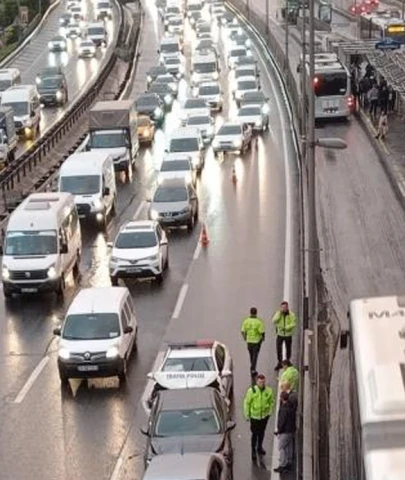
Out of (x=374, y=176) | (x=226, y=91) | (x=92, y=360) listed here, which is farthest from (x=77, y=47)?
(x=92, y=360)

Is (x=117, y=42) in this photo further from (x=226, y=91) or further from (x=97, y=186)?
(x=97, y=186)

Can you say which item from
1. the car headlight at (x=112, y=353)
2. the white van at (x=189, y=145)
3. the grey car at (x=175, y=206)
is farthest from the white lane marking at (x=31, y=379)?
the white van at (x=189, y=145)

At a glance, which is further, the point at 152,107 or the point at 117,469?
the point at 152,107

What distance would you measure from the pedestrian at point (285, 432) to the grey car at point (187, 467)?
1009 mm

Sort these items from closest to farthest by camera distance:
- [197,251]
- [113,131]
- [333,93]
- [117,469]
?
1. [117,469]
2. [197,251]
3. [113,131]
4. [333,93]

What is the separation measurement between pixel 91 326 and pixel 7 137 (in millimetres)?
30300

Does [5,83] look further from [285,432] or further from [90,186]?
[285,432]

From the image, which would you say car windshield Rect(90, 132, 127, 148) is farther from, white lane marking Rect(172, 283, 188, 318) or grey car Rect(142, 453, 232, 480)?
grey car Rect(142, 453, 232, 480)

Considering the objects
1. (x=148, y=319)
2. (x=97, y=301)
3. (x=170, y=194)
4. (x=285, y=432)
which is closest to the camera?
(x=285, y=432)

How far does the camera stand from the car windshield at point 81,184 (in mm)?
41875

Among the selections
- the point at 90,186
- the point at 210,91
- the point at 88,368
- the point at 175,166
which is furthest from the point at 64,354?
the point at 210,91

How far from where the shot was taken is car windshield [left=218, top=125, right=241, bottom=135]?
2194 inches

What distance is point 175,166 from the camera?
48.4m

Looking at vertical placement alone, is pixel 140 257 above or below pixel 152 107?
above
